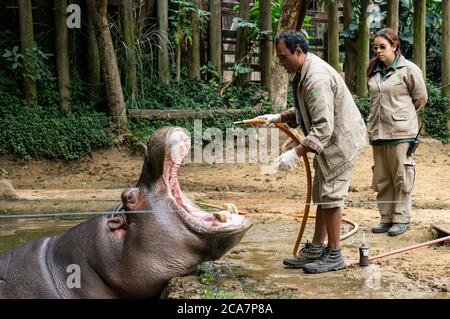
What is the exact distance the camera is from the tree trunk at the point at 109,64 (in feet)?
35.8

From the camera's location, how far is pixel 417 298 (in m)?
3.83

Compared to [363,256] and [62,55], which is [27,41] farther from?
[363,256]

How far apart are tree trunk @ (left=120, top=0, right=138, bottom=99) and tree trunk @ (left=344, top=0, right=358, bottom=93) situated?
173 inches

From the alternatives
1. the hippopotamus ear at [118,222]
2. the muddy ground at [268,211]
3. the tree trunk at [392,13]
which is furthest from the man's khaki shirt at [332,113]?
the tree trunk at [392,13]

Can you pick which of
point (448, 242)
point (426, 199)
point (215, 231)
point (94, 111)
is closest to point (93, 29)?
point (94, 111)

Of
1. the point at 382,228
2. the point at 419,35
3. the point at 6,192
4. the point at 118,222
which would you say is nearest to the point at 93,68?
the point at 6,192

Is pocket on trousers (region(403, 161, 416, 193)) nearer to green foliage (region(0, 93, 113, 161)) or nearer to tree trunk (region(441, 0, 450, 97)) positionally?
green foliage (region(0, 93, 113, 161))

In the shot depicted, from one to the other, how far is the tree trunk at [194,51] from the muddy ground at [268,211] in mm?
2434

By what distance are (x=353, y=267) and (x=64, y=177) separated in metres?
6.37

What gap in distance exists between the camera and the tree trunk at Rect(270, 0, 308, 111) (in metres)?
10.6

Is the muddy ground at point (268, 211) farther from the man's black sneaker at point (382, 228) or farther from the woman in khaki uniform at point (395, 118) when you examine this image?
the woman in khaki uniform at point (395, 118)
